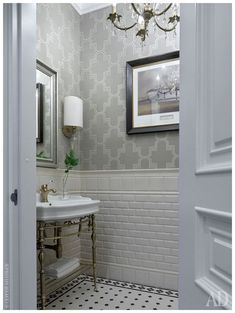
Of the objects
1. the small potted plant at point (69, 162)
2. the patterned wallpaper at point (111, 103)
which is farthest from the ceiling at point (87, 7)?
the small potted plant at point (69, 162)

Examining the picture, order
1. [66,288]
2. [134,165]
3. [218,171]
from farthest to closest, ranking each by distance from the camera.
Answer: [134,165] → [66,288] → [218,171]

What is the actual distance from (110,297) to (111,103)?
1.81 metres

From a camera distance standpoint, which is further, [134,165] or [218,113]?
[134,165]

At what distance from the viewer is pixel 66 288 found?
222 centimetres

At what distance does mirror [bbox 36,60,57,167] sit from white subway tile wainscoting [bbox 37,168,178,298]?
0.13 meters

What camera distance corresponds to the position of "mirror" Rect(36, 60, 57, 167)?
2107 mm

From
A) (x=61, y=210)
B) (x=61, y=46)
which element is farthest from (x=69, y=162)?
(x=61, y=46)

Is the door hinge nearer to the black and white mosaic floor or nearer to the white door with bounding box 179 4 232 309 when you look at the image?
the white door with bounding box 179 4 232 309

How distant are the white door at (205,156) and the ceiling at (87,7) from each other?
7.12 ft

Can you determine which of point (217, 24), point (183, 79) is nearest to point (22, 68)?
point (183, 79)

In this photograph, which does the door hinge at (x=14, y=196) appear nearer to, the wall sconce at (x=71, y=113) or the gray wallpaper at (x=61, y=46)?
the gray wallpaper at (x=61, y=46)

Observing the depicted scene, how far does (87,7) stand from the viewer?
8.74 feet

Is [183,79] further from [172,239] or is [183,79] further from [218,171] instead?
[172,239]

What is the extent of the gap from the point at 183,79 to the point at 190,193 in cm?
35
